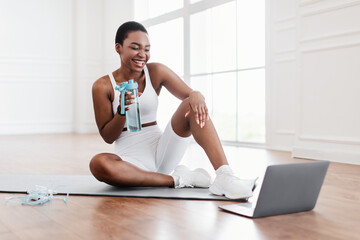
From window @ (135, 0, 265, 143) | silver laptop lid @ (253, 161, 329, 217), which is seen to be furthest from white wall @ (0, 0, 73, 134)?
silver laptop lid @ (253, 161, 329, 217)

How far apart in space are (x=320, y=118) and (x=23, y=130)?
181 inches

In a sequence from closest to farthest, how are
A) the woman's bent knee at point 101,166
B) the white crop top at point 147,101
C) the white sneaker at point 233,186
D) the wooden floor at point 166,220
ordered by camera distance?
the wooden floor at point 166,220
the white sneaker at point 233,186
the woman's bent knee at point 101,166
the white crop top at point 147,101

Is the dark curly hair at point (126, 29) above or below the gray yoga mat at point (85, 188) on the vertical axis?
above

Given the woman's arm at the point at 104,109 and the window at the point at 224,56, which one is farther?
the window at the point at 224,56

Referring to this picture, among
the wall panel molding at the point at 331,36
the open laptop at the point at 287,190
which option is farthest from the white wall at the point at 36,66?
the open laptop at the point at 287,190

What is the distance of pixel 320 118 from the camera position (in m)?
3.03

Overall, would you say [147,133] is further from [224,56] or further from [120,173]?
[224,56]

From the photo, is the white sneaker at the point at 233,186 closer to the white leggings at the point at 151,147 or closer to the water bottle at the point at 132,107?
the white leggings at the point at 151,147

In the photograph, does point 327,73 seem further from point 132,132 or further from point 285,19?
point 132,132

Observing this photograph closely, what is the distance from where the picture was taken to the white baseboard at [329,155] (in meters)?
2.80

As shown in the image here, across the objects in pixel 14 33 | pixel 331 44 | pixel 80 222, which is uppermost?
pixel 14 33

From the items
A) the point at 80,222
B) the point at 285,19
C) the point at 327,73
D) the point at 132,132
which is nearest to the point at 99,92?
the point at 132,132

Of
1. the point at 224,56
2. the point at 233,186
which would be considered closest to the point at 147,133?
the point at 233,186

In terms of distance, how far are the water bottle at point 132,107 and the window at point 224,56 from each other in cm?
262
